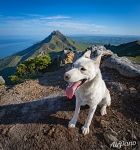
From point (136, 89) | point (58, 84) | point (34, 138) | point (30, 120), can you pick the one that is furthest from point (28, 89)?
point (136, 89)

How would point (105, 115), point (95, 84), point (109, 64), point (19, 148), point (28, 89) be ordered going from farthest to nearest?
point (109, 64) < point (28, 89) < point (105, 115) < point (19, 148) < point (95, 84)

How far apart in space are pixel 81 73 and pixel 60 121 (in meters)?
4.03

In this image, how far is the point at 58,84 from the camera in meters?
15.1

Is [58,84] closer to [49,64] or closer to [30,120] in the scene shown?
[30,120]

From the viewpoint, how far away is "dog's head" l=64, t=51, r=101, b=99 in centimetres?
704

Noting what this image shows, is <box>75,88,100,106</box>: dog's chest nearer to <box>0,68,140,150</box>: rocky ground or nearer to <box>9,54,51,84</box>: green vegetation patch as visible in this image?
<box>0,68,140,150</box>: rocky ground

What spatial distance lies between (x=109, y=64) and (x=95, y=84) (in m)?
8.71

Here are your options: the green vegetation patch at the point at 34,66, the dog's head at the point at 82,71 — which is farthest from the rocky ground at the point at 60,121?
the green vegetation patch at the point at 34,66

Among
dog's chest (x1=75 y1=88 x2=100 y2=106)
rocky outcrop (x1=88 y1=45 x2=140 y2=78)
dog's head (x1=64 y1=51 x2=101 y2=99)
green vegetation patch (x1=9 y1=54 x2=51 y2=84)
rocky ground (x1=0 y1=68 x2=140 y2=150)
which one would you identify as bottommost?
green vegetation patch (x1=9 y1=54 x2=51 y2=84)

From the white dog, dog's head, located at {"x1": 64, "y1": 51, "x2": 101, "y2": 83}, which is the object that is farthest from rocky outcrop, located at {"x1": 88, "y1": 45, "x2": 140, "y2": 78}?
dog's head, located at {"x1": 64, "y1": 51, "x2": 101, "y2": 83}

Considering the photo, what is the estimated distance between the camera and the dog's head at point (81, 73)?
7.04m

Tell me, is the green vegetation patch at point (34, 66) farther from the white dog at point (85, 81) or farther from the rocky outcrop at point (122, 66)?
the white dog at point (85, 81)

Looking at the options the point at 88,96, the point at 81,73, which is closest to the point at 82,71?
the point at 81,73

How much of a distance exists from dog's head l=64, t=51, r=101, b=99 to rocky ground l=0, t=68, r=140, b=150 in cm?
314
